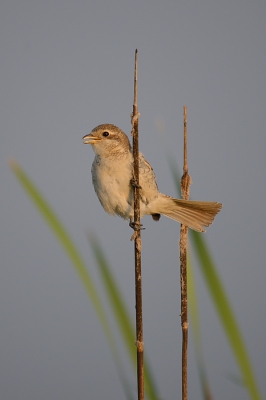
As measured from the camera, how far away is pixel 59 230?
150cm

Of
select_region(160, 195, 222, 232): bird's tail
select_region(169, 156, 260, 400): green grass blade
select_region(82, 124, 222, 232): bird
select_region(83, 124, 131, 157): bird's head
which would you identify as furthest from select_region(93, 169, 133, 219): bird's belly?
select_region(169, 156, 260, 400): green grass blade

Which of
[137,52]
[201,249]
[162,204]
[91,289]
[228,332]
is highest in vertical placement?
[137,52]

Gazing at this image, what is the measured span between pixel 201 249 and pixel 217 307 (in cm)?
22

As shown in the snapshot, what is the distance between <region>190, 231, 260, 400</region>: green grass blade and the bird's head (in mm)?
1606

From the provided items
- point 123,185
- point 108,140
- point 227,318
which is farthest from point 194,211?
point 227,318

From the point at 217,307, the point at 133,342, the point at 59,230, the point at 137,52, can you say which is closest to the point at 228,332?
the point at 217,307

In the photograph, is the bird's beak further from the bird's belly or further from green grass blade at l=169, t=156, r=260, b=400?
green grass blade at l=169, t=156, r=260, b=400

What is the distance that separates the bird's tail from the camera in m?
3.17

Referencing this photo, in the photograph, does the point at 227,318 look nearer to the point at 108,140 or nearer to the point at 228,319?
the point at 228,319

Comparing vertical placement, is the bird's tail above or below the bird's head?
below

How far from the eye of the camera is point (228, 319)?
1.47 m

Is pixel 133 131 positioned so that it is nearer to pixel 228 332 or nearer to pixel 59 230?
pixel 59 230

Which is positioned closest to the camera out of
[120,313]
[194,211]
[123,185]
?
[120,313]

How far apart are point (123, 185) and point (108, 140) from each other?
0.32m
